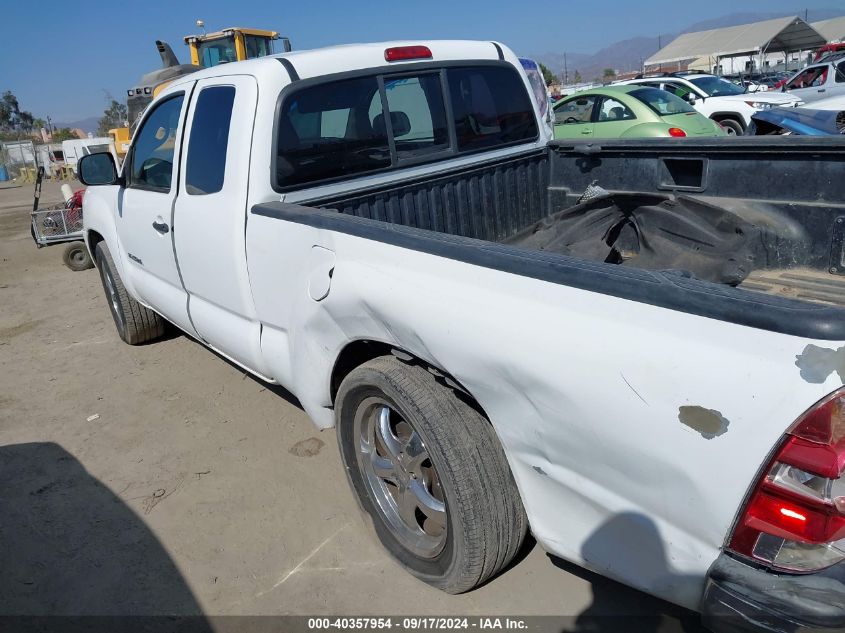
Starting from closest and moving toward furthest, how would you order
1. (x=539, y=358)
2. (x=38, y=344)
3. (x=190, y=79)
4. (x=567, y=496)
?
(x=539, y=358), (x=567, y=496), (x=190, y=79), (x=38, y=344)

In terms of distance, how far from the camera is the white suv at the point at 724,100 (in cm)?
1391

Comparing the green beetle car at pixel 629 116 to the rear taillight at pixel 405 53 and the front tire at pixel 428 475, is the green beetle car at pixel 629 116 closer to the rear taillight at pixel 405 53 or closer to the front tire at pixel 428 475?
the rear taillight at pixel 405 53

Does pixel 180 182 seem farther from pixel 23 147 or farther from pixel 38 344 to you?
pixel 23 147

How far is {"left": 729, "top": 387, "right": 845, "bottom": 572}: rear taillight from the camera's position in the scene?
1355 mm

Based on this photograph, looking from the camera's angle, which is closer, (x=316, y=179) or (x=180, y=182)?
(x=316, y=179)

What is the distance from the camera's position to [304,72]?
3119mm

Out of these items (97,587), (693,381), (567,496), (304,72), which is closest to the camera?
(693,381)

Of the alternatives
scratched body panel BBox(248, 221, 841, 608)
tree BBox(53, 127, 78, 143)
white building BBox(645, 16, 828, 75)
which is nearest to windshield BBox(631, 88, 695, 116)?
scratched body panel BBox(248, 221, 841, 608)

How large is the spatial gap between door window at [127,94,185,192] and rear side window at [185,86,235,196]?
0.29m

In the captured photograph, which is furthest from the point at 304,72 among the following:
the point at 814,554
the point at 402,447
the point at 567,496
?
the point at 814,554

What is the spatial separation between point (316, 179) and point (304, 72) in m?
0.51

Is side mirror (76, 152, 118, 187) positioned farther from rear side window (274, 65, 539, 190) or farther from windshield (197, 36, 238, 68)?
windshield (197, 36, 238, 68)

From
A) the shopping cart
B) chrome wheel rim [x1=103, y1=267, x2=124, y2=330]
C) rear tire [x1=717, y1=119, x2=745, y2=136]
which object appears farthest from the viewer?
rear tire [x1=717, y1=119, x2=745, y2=136]

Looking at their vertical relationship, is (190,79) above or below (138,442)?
above
